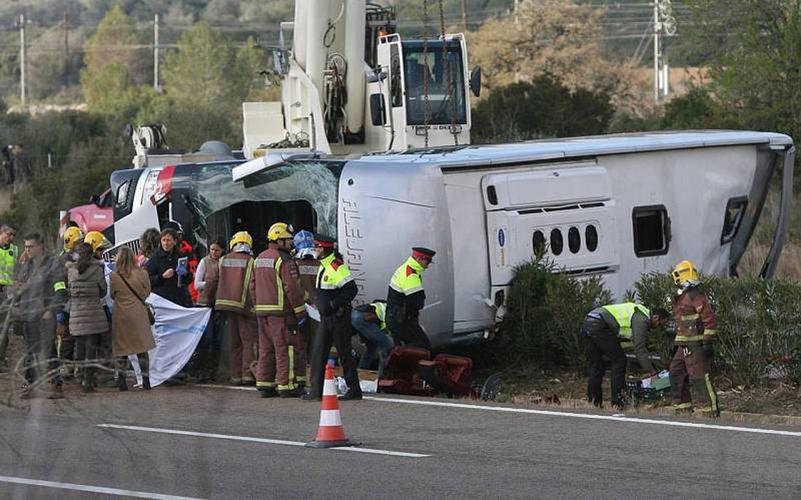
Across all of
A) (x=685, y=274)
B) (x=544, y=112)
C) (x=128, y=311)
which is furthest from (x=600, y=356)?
(x=544, y=112)

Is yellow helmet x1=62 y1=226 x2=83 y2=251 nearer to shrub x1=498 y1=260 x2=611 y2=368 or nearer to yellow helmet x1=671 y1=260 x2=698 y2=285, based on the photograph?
shrub x1=498 y1=260 x2=611 y2=368

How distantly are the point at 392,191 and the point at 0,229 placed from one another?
4955mm

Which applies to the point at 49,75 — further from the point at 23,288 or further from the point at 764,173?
the point at 23,288

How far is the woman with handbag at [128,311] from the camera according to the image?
16.0m

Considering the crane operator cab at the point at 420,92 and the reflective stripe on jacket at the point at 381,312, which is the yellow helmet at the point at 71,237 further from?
the crane operator cab at the point at 420,92

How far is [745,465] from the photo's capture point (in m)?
10.9

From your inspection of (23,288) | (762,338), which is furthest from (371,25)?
(23,288)

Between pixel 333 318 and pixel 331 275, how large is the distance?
Answer: 420 mm

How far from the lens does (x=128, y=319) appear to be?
16.1 metres

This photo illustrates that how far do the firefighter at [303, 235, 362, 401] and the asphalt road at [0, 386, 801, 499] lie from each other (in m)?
0.43

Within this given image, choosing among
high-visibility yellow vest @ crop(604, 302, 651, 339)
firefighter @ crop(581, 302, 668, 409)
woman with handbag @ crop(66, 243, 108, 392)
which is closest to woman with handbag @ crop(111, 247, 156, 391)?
woman with handbag @ crop(66, 243, 108, 392)

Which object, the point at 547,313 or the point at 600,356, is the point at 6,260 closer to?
the point at 547,313

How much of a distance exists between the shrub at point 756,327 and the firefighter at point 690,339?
73cm

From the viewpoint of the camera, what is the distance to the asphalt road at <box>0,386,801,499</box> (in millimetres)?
10188
